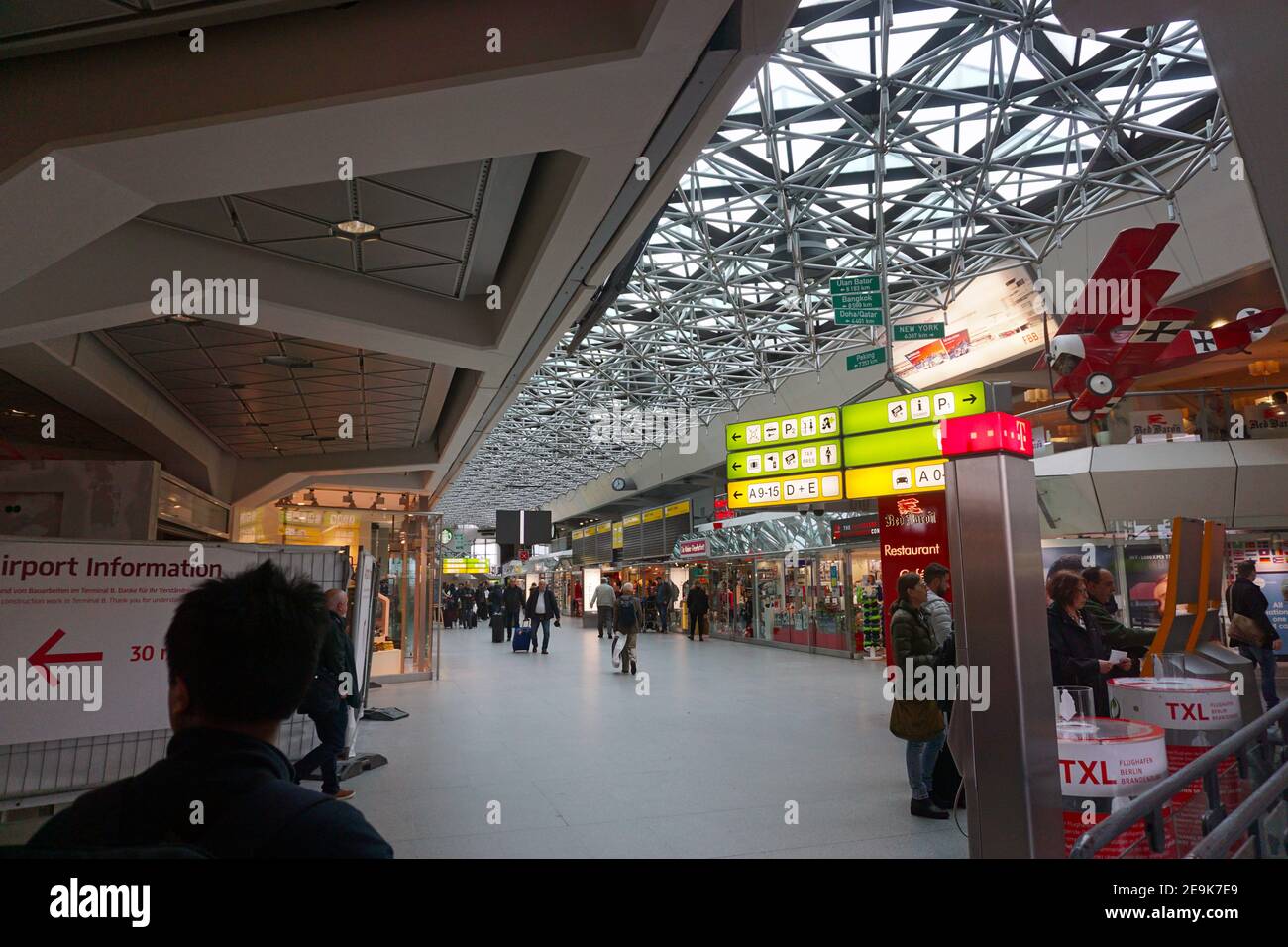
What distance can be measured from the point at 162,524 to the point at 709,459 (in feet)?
88.0

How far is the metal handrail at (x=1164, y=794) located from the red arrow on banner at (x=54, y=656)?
6.31 m

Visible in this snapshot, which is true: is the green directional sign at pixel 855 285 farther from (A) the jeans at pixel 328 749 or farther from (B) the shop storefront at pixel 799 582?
(A) the jeans at pixel 328 749

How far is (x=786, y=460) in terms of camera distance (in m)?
10.1

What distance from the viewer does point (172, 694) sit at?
140 centimetres

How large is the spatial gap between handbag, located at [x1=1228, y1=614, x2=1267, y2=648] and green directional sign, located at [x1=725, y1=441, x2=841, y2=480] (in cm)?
541

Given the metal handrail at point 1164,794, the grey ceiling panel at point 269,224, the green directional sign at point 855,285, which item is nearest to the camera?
the metal handrail at point 1164,794

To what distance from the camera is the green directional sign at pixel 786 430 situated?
380 inches

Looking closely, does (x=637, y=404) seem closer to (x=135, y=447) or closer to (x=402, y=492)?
(x=402, y=492)

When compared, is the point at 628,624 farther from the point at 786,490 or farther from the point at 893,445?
the point at 893,445

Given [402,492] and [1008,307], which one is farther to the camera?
[1008,307]

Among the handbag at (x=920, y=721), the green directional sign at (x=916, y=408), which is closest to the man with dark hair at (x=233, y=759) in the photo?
the handbag at (x=920, y=721)

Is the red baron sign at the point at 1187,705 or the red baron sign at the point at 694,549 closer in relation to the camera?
the red baron sign at the point at 1187,705

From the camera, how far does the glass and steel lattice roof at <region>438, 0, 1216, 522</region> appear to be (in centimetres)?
1332
